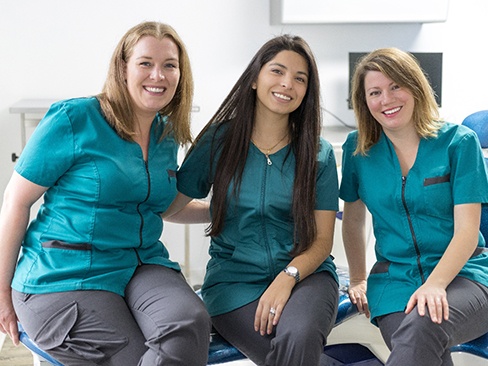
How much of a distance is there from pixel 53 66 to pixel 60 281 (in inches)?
90.5

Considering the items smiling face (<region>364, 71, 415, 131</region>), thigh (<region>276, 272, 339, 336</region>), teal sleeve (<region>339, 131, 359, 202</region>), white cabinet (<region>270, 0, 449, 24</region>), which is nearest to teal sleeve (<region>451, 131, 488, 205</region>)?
smiling face (<region>364, 71, 415, 131</region>)

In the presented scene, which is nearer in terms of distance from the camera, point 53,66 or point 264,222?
point 264,222

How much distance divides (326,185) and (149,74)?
56 centimetres

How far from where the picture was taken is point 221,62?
4164 mm

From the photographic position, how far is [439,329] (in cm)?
189

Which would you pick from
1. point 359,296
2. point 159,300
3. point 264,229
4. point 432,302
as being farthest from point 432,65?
point 159,300

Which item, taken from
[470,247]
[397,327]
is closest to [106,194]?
[397,327]

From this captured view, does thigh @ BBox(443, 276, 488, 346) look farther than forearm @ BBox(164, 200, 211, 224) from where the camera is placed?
No

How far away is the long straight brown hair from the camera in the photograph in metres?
2.11

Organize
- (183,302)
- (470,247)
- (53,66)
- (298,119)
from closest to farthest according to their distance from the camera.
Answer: (183,302)
(470,247)
(298,119)
(53,66)

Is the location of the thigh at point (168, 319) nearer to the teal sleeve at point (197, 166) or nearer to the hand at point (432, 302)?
the teal sleeve at point (197, 166)

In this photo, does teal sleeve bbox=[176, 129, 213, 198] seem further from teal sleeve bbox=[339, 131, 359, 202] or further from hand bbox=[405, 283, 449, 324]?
hand bbox=[405, 283, 449, 324]

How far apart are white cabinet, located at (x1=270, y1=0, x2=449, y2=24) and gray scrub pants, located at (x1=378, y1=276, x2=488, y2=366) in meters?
2.23

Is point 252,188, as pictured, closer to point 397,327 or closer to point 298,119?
point 298,119
